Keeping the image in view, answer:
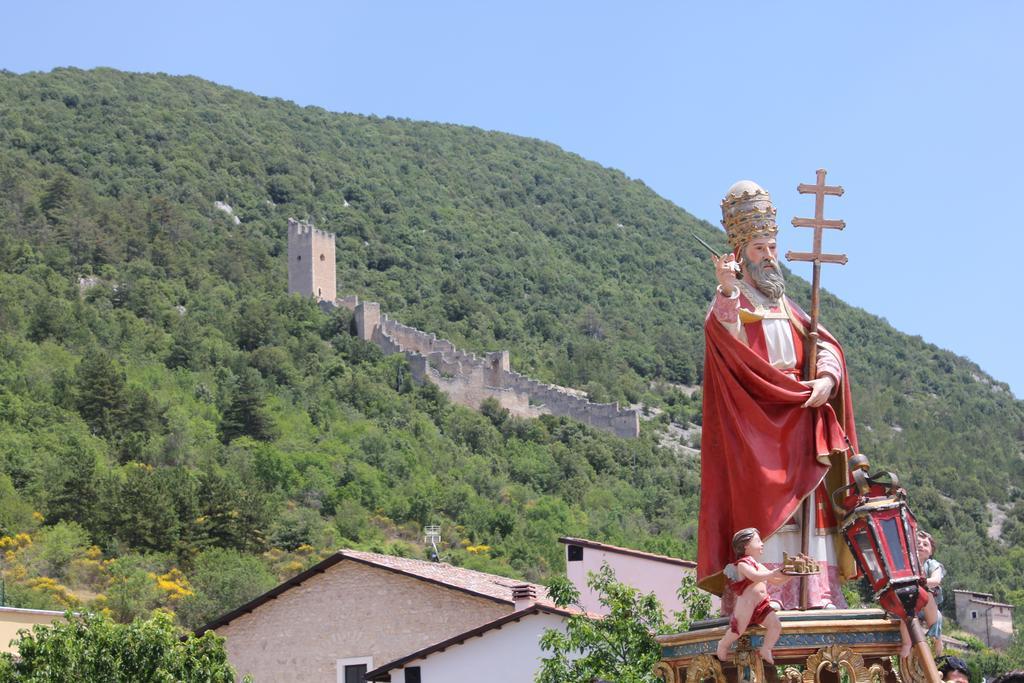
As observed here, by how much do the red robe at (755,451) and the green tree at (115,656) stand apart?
15770mm

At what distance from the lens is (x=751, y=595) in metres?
10.6

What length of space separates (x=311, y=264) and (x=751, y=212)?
124 metres

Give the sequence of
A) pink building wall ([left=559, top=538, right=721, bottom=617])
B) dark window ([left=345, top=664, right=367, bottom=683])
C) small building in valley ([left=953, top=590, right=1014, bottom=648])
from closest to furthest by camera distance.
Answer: pink building wall ([left=559, top=538, right=721, bottom=617]), dark window ([left=345, top=664, right=367, bottom=683]), small building in valley ([left=953, top=590, right=1014, bottom=648])

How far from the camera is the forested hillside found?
245 ft

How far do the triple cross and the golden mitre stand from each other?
18 centimetres

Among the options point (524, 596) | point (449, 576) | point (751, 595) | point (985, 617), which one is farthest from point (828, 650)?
point (985, 617)

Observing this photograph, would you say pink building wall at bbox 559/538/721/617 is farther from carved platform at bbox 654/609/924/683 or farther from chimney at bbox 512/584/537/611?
carved platform at bbox 654/609/924/683

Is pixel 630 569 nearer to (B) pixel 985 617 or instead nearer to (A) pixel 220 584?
(A) pixel 220 584

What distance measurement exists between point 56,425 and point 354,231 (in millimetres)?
88647

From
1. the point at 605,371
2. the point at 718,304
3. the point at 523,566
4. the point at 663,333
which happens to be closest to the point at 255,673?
the point at 718,304

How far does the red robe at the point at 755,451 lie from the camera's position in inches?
444

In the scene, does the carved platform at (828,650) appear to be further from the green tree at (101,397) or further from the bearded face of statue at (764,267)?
the green tree at (101,397)

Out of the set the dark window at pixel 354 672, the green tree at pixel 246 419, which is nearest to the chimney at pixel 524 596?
the dark window at pixel 354 672

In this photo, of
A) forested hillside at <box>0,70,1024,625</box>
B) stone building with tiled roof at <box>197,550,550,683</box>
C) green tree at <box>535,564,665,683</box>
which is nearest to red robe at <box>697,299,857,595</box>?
green tree at <box>535,564,665,683</box>
